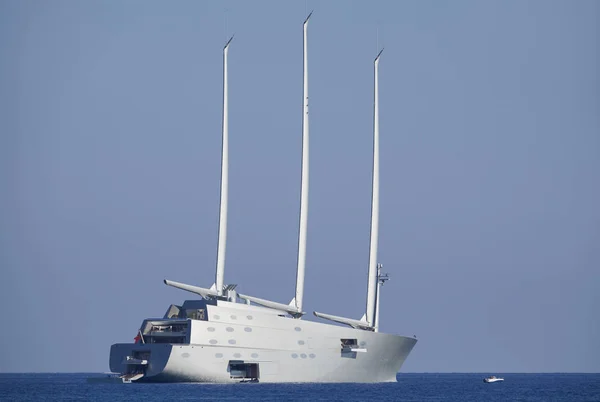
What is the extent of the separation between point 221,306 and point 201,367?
3.95 meters

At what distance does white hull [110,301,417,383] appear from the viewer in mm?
Result: 71250

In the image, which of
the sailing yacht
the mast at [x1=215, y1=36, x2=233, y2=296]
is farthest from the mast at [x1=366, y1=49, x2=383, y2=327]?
the mast at [x1=215, y1=36, x2=233, y2=296]

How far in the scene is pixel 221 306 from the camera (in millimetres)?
73000

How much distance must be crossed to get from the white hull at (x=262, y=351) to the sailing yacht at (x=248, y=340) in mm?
58

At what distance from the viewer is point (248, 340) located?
73.4 meters

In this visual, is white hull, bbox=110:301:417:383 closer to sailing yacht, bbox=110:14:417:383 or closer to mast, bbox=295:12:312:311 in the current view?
sailing yacht, bbox=110:14:417:383

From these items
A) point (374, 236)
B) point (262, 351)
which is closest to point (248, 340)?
point (262, 351)

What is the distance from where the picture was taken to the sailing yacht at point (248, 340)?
2820 inches

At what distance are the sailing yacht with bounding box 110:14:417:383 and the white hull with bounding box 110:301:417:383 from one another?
0.19ft

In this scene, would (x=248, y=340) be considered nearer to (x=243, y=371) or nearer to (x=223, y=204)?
(x=243, y=371)

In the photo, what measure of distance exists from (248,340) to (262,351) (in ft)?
4.54

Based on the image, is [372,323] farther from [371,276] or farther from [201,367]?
[201,367]

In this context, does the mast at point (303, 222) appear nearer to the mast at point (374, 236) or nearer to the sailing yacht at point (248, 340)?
the sailing yacht at point (248, 340)

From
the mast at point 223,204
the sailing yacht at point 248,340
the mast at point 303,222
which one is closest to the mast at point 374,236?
the sailing yacht at point 248,340
